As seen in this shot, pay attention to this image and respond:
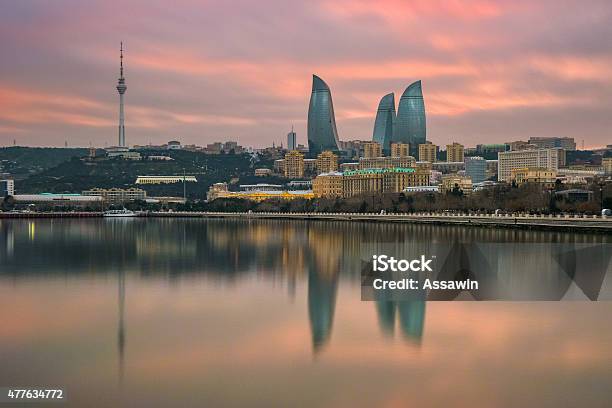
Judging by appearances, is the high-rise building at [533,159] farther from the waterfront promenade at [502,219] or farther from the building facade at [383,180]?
the waterfront promenade at [502,219]

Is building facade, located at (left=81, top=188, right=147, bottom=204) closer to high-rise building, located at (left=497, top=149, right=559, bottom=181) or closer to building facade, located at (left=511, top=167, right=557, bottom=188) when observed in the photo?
high-rise building, located at (left=497, top=149, right=559, bottom=181)

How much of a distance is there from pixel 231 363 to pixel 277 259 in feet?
69.5

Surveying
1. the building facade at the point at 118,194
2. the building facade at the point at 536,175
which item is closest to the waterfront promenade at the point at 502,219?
the building facade at the point at 536,175

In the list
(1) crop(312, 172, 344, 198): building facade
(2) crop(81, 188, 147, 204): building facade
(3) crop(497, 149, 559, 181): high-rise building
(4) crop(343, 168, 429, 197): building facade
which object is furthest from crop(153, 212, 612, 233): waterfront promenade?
(3) crop(497, 149, 559, 181): high-rise building

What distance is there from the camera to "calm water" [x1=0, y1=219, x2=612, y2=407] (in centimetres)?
1443

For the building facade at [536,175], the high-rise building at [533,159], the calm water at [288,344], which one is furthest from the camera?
the high-rise building at [533,159]

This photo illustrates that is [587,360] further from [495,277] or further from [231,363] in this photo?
[495,277]

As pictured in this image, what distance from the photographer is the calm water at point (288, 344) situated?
14.4 meters

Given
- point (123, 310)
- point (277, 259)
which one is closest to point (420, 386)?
point (123, 310)

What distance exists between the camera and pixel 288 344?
18.1 meters

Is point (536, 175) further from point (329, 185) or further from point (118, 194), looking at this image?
point (118, 194)

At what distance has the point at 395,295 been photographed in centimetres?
2392

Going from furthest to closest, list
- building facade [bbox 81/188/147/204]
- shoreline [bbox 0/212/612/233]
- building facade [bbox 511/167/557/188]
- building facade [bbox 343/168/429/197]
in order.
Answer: building facade [bbox 81/188/147/204] → building facade [bbox 343/168/429/197] → building facade [bbox 511/167/557/188] → shoreline [bbox 0/212/612/233]

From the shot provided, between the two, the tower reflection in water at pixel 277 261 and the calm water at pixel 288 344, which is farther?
the tower reflection in water at pixel 277 261
